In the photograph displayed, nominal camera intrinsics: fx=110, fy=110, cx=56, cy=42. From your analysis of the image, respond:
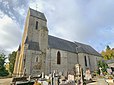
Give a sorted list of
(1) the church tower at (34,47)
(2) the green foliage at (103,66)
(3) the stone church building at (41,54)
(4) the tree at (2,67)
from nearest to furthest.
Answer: (1) the church tower at (34,47), (3) the stone church building at (41,54), (2) the green foliage at (103,66), (4) the tree at (2,67)

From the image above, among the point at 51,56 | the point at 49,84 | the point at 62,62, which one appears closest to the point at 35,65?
the point at 51,56

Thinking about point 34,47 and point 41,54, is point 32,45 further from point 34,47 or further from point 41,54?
point 41,54

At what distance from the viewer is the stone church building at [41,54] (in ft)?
71.9

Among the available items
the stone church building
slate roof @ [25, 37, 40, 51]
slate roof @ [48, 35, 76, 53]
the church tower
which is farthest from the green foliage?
slate roof @ [25, 37, 40, 51]

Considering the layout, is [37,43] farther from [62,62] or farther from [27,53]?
[62,62]

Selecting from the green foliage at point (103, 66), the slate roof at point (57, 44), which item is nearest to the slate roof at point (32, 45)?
the slate roof at point (57, 44)

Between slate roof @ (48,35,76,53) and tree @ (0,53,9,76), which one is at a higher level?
slate roof @ (48,35,76,53)

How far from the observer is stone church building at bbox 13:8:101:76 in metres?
21.9

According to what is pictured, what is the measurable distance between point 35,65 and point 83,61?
12465 millimetres

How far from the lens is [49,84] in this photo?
37.2 feet

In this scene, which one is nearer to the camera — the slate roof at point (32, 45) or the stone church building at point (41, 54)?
the stone church building at point (41, 54)

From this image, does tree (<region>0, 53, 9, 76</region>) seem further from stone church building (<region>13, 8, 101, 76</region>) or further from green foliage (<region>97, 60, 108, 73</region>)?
green foliage (<region>97, 60, 108, 73</region>)

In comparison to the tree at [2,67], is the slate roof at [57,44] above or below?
above

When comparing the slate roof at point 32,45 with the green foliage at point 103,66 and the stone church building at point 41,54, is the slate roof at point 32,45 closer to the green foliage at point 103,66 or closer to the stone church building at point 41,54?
the stone church building at point 41,54
